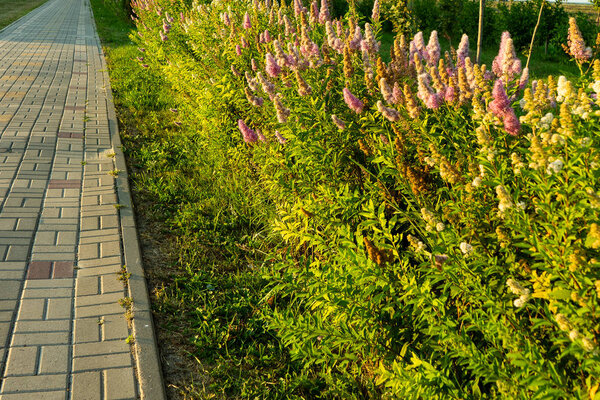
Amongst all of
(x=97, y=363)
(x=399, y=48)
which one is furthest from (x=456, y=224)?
(x=97, y=363)

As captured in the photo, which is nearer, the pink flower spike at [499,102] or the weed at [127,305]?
the pink flower spike at [499,102]

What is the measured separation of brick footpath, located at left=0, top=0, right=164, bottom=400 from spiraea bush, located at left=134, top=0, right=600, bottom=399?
1.01m

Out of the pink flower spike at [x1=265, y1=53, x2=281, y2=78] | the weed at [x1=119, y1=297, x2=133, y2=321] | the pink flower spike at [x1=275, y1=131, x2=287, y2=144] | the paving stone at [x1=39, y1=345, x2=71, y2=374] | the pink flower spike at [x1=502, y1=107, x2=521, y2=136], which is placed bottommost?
the weed at [x1=119, y1=297, x2=133, y2=321]

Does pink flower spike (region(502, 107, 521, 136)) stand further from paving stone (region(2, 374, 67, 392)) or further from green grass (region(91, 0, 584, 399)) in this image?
paving stone (region(2, 374, 67, 392))

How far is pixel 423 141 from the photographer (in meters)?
3.02

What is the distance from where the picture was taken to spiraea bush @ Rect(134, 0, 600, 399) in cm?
201

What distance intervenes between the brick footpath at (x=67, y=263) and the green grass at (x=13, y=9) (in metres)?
19.5

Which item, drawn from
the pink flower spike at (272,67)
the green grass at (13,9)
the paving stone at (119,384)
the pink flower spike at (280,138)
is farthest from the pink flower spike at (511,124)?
the green grass at (13,9)

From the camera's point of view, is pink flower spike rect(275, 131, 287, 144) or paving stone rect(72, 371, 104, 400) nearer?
paving stone rect(72, 371, 104, 400)

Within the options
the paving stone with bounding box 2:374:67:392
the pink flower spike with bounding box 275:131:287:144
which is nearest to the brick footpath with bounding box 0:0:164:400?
the paving stone with bounding box 2:374:67:392

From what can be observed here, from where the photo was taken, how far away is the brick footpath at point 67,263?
3.12 metres

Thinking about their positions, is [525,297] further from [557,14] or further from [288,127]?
[557,14]

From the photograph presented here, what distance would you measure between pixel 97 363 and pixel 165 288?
0.92 meters

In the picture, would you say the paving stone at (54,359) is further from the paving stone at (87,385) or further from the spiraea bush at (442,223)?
the spiraea bush at (442,223)
